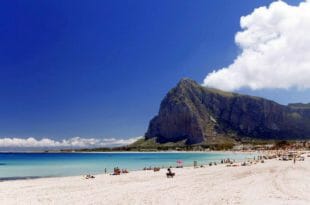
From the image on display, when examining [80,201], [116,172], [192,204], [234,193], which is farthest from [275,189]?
[116,172]

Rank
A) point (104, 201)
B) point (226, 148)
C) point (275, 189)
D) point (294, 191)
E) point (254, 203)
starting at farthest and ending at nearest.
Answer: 1. point (226, 148)
2. point (275, 189)
3. point (294, 191)
4. point (104, 201)
5. point (254, 203)

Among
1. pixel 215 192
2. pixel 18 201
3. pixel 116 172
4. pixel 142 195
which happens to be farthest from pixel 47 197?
pixel 116 172

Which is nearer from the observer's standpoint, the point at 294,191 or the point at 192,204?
the point at 192,204

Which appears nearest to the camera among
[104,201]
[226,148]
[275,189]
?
[104,201]

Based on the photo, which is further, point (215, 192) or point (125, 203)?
point (215, 192)

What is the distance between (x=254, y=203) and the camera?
17.7m

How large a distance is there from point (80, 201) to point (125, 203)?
267 centimetres

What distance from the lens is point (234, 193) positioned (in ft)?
69.9

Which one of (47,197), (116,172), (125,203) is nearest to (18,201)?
(47,197)

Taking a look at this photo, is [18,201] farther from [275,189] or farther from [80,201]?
[275,189]

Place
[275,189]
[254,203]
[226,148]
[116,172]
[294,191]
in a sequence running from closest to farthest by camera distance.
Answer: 1. [254,203]
2. [294,191]
3. [275,189]
4. [116,172]
5. [226,148]

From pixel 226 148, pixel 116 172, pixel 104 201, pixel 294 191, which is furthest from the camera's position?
pixel 226 148

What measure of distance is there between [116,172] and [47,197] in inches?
745

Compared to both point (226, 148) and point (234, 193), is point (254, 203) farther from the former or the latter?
point (226, 148)
